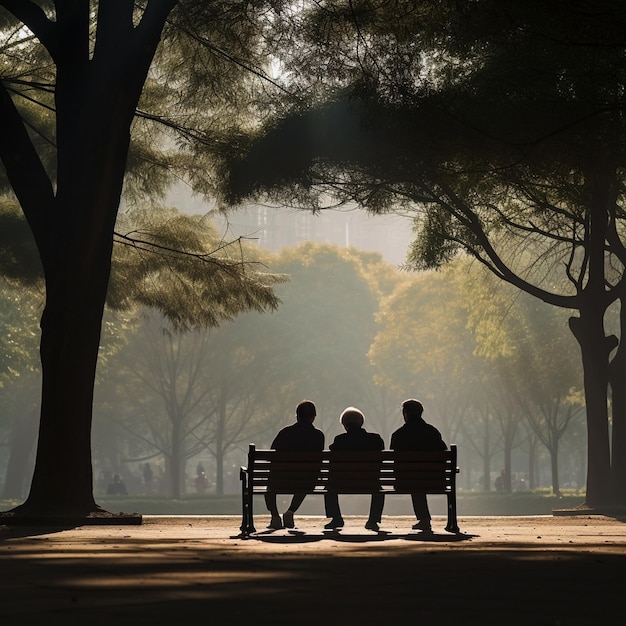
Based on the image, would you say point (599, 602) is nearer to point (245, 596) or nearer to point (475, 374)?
point (245, 596)

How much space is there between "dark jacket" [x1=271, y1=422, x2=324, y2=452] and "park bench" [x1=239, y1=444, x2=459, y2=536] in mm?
758

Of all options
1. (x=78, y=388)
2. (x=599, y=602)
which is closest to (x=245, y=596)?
(x=599, y=602)

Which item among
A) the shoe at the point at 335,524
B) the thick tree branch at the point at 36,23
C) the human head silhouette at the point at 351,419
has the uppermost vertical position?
the thick tree branch at the point at 36,23

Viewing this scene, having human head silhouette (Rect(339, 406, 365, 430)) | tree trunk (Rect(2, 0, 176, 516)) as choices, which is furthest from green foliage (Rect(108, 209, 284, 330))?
human head silhouette (Rect(339, 406, 365, 430))

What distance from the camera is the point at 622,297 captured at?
904 inches

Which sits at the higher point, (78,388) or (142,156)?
(142,156)

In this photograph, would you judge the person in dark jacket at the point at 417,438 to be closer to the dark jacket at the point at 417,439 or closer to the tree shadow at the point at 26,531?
the dark jacket at the point at 417,439

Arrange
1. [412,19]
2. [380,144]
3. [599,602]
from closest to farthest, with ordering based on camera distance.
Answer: [599,602]
[412,19]
[380,144]

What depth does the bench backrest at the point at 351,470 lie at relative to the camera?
38.9 feet

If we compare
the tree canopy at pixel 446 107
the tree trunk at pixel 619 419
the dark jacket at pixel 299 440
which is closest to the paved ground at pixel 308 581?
the dark jacket at pixel 299 440

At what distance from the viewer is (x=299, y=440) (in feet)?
41.9

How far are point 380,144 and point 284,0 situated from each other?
2.42 metres

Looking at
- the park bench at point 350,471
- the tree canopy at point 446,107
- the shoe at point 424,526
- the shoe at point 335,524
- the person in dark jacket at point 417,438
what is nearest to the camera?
the park bench at point 350,471

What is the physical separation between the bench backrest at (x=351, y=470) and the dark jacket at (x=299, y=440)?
768mm
